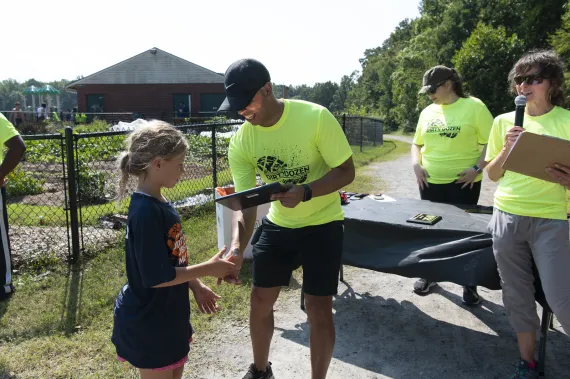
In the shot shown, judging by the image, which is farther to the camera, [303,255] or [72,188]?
[72,188]

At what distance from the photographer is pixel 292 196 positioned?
7.47 feet

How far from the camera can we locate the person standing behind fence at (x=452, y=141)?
3.98 meters

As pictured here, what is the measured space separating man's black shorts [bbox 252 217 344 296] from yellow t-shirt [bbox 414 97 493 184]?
189 cm

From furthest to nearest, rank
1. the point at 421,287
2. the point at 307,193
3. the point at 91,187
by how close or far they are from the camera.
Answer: the point at 91,187 → the point at 421,287 → the point at 307,193

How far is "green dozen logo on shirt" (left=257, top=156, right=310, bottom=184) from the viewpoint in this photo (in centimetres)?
254

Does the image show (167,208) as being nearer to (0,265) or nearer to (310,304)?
(310,304)

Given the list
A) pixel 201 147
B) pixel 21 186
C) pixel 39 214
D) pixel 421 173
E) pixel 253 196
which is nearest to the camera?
pixel 253 196

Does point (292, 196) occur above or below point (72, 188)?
above

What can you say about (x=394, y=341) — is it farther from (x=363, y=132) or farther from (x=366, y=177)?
(x=363, y=132)

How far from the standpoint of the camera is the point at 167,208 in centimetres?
204

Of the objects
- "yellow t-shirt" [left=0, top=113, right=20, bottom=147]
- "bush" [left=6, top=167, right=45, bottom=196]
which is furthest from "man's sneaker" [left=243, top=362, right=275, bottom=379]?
"bush" [left=6, top=167, right=45, bottom=196]

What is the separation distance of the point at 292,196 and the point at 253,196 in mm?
193

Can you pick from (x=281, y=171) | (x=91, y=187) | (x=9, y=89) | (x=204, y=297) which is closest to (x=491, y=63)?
(x=91, y=187)

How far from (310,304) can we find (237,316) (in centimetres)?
149
